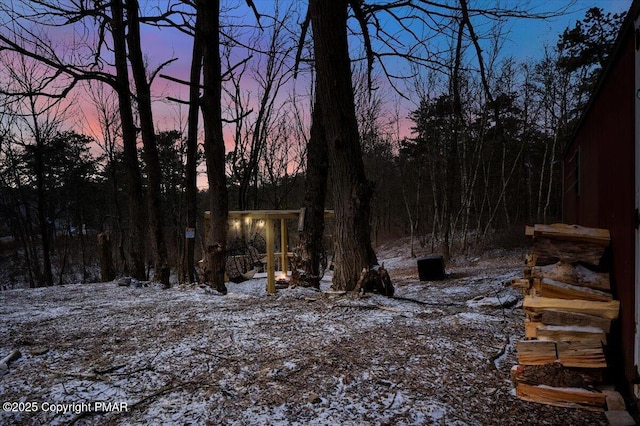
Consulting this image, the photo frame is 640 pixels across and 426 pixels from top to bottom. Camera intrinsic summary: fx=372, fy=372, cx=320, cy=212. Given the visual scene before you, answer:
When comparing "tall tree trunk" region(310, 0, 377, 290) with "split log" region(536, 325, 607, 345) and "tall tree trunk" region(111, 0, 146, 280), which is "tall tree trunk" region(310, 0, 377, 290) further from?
"tall tree trunk" region(111, 0, 146, 280)

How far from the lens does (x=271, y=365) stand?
2.70 meters

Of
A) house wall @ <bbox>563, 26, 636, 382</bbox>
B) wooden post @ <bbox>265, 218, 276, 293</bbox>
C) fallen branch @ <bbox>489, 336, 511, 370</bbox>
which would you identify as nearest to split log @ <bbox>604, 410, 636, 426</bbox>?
house wall @ <bbox>563, 26, 636, 382</bbox>

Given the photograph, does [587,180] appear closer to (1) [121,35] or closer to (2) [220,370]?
(2) [220,370]

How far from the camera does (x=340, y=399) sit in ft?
7.32

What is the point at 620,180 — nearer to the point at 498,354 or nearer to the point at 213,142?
the point at 498,354

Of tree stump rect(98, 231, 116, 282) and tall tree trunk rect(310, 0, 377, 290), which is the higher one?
tall tree trunk rect(310, 0, 377, 290)

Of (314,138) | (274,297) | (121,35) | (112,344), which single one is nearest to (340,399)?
(112,344)

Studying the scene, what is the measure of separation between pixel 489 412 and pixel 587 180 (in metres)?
4.04

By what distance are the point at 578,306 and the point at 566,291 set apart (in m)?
0.13

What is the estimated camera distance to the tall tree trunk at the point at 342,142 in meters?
5.15

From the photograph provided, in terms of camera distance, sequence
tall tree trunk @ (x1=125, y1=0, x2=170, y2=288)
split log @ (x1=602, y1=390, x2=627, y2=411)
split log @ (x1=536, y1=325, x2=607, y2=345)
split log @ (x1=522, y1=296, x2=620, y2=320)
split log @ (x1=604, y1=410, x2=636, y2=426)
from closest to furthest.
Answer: split log @ (x1=604, y1=410, x2=636, y2=426), split log @ (x1=602, y1=390, x2=627, y2=411), split log @ (x1=536, y1=325, x2=607, y2=345), split log @ (x1=522, y1=296, x2=620, y2=320), tall tree trunk @ (x1=125, y1=0, x2=170, y2=288)

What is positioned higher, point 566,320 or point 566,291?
point 566,291

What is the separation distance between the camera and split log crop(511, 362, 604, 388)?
7.34 feet

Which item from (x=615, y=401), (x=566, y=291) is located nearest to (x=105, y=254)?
(x=566, y=291)
